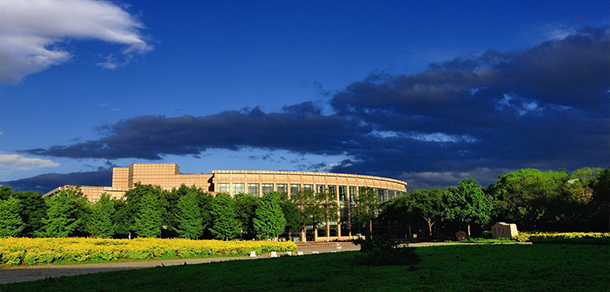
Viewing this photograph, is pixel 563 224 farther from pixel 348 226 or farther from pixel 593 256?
pixel 348 226

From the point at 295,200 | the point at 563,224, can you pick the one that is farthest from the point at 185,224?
the point at 563,224

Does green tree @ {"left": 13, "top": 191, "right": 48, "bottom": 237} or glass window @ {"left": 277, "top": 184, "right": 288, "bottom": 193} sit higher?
glass window @ {"left": 277, "top": 184, "right": 288, "bottom": 193}

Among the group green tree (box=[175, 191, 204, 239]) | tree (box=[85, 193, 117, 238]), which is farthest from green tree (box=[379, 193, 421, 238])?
tree (box=[85, 193, 117, 238])

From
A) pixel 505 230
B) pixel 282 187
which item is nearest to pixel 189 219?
pixel 505 230

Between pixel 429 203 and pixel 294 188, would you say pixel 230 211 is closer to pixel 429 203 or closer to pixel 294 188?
pixel 429 203

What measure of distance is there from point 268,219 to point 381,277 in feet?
162

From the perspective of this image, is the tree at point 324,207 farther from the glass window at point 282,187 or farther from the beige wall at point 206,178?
the beige wall at point 206,178

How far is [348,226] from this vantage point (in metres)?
106

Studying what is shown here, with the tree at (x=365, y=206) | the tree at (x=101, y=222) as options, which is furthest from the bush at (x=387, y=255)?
the tree at (x=365, y=206)

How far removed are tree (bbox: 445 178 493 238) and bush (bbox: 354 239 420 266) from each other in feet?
133

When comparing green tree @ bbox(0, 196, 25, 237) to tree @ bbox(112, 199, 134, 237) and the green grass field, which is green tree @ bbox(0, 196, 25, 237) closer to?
tree @ bbox(112, 199, 134, 237)

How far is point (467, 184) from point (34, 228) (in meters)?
55.6

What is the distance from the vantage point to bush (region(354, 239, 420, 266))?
19609mm

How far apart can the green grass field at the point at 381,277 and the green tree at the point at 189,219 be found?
3640 centimetres
